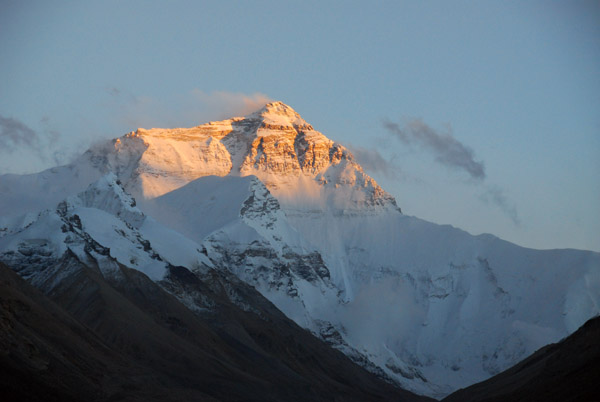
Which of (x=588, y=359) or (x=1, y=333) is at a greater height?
(x=588, y=359)

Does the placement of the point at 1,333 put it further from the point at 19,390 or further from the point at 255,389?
the point at 255,389

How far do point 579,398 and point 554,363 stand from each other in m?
32.1

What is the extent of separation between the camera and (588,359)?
138 meters

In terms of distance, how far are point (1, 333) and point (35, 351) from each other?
485cm

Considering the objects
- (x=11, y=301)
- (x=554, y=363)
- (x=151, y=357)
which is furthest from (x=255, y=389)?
(x=554, y=363)

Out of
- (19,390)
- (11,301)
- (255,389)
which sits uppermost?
(255,389)

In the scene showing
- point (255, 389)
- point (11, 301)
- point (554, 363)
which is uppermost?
point (554, 363)

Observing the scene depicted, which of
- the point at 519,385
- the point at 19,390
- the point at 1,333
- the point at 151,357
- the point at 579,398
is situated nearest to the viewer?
the point at 579,398

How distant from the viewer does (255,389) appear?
19750cm

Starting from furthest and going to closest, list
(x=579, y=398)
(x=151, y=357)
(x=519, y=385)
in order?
(x=151, y=357), (x=519, y=385), (x=579, y=398)

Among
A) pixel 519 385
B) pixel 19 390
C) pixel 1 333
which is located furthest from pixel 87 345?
pixel 519 385

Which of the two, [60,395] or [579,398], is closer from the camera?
[579,398]

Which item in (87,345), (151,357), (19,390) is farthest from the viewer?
(151,357)

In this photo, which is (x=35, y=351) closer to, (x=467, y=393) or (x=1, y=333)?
(x=1, y=333)
